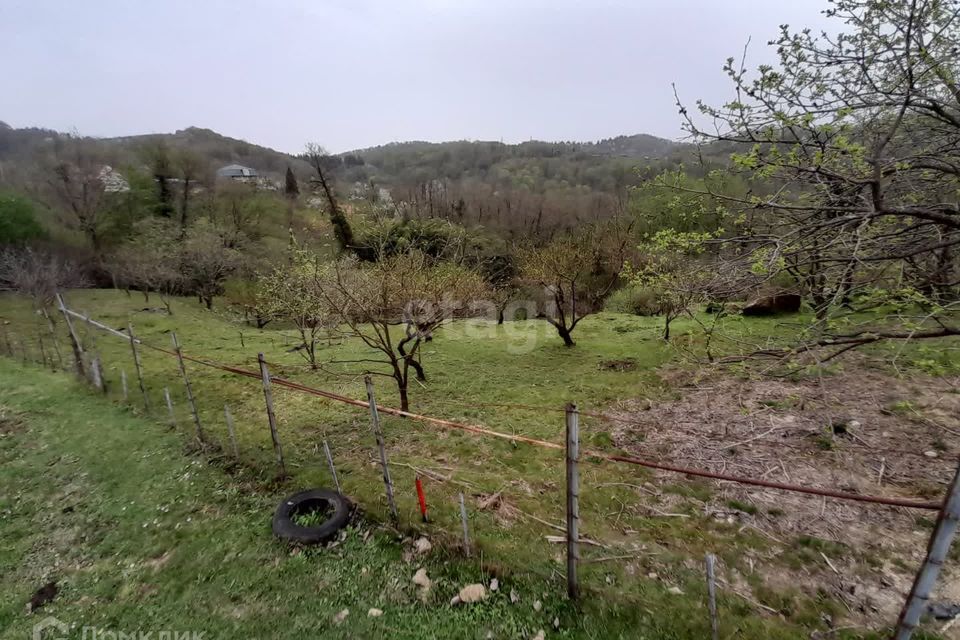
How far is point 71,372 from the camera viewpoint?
11.4 meters

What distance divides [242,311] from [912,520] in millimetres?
24230

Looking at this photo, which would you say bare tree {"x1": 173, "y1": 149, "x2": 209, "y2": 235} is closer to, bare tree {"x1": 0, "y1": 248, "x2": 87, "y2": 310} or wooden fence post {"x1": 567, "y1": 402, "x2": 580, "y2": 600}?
bare tree {"x1": 0, "y1": 248, "x2": 87, "y2": 310}

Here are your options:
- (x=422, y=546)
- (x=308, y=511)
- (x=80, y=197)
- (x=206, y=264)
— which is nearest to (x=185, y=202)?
(x=80, y=197)

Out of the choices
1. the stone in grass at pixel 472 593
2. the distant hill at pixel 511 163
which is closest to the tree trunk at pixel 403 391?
the stone in grass at pixel 472 593

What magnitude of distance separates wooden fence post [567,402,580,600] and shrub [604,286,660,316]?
16.6 metres

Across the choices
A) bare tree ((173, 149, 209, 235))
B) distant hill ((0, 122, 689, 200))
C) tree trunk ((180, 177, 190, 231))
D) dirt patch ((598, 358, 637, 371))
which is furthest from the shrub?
bare tree ((173, 149, 209, 235))

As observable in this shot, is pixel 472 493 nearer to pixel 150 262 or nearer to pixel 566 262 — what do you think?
pixel 566 262

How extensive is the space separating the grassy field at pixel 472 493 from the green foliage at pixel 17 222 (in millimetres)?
20037

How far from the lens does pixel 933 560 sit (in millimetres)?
1986

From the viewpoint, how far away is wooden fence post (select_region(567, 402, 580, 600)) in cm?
289

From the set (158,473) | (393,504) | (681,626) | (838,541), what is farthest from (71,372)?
(838,541)

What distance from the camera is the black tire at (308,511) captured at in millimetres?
4277

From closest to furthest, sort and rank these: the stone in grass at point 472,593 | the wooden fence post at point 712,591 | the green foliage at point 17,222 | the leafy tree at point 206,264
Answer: the wooden fence post at point 712,591
the stone in grass at point 472,593
the green foliage at point 17,222
the leafy tree at point 206,264

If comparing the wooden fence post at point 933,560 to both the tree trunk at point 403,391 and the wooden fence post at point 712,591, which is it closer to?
the wooden fence post at point 712,591
